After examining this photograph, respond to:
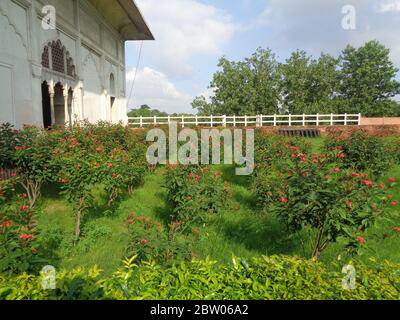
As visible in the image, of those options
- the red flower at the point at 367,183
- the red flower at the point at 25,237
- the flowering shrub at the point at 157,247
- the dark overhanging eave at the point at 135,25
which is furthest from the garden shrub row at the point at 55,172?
the dark overhanging eave at the point at 135,25

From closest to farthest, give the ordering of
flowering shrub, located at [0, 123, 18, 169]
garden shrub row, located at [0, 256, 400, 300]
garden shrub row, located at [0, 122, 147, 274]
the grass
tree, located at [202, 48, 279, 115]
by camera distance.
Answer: garden shrub row, located at [0, 256, 400, 300]
garden shrub row, located at [0, 122, 147, 274]
the grass
flowering shrub, located at [0, 123, 18, 169]
tree, located at [202, 48, 279, 115]

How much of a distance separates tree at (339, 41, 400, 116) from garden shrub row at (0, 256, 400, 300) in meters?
36.5

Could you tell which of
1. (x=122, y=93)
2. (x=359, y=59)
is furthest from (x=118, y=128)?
(x=359, y=59)

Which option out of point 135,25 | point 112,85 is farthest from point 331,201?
point 135,25

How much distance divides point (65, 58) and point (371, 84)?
3616cm

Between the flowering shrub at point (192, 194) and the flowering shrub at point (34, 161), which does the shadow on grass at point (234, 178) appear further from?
the flowering shrub at point (34, 161)

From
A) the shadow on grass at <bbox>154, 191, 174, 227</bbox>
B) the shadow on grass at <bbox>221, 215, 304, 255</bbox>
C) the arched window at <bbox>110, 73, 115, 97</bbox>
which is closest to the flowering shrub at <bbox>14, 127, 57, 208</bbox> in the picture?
the shadow on grass at <bbox>154, 191, 174, 227</bbox>

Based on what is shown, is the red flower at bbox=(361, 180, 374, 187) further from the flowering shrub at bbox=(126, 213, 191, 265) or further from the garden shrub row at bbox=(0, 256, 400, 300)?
the flowering shrub at bbox=(126, 213, 191, 265)

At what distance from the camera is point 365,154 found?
6.44 meters

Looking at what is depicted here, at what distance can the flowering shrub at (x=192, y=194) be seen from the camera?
15.4 ft

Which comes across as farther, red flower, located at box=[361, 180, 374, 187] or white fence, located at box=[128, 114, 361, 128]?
white fence, located at box=[128, 114, 361, 128]

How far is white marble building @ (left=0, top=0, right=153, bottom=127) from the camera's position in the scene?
7.45 meters

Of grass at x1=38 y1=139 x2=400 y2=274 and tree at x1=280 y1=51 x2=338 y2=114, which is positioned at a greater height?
tree at x1=280 y1=51 x2=338 y2=114
